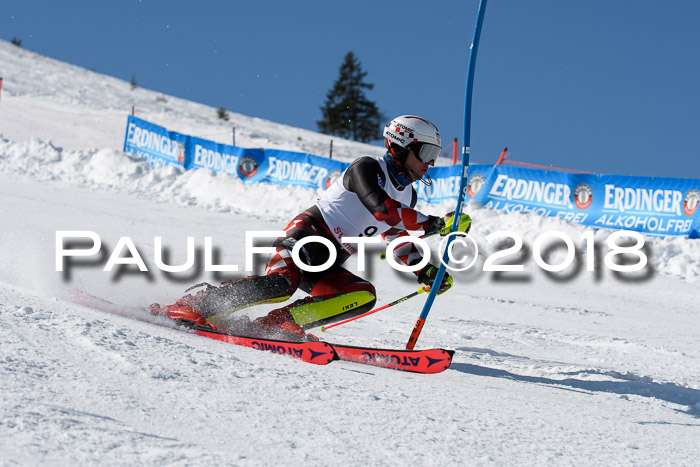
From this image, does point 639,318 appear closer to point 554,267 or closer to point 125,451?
point 554,267

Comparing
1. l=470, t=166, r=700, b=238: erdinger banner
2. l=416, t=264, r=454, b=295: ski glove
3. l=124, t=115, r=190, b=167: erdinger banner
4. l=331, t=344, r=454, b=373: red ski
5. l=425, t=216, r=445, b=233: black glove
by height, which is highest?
l=124, t=115, r=190, b=167: erdinger banner

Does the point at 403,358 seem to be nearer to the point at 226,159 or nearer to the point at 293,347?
the point at 293,347

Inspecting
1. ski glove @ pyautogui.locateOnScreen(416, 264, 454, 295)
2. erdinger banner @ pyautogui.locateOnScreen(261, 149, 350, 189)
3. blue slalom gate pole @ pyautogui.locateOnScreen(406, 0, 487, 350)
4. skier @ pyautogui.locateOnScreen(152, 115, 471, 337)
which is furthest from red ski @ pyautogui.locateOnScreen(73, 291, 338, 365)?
erdinger banner @ pyautogui.locateOnScreen(261, 149, 350, 189)

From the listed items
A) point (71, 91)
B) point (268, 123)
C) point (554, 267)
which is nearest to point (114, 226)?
point (554, 267)

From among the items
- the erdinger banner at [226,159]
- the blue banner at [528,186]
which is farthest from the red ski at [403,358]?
the erdinger banner at [226,159]

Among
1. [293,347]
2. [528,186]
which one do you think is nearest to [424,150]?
[293,347]

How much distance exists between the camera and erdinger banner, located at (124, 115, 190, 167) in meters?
17.7

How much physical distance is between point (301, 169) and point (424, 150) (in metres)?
11.7

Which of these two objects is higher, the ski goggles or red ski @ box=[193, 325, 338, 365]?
the ski goggles

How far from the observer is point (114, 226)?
413 inches

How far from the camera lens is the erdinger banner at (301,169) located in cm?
1558

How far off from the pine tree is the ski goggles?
43586mm

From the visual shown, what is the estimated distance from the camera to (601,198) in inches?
498

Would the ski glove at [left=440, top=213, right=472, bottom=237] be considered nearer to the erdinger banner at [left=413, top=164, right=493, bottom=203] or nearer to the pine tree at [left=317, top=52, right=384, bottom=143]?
the erdinger banner at [left=413, top=164, right=493, bottom=203]
